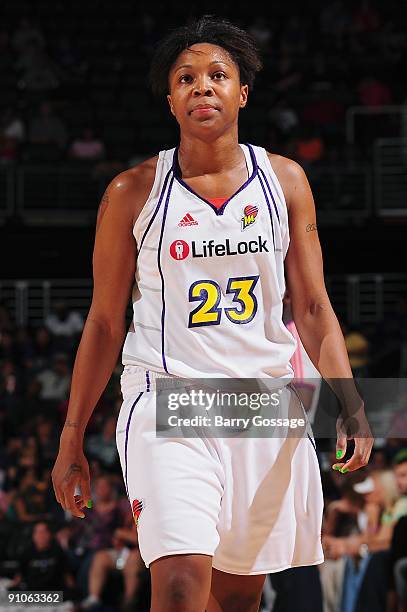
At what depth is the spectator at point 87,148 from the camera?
1282 centimetres

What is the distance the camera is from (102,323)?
10.8 ft

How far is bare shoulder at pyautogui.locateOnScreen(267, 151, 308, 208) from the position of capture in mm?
3357

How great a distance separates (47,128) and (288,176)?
10163mm

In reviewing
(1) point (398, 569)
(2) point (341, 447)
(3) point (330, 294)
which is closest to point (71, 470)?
(2) point (341, 447)

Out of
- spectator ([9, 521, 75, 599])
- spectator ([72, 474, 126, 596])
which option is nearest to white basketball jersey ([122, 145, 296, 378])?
spectator ([9, 521, 75, 599])

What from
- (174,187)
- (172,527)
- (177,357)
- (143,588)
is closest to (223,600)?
(172,527)

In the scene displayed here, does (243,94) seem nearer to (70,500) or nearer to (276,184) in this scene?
(276,184)

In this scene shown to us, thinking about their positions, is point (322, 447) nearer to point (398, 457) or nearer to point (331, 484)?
point (331, 484)

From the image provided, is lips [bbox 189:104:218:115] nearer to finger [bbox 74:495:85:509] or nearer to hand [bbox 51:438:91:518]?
hand [bbox 51:438:91:518]

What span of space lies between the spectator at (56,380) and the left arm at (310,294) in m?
7.25

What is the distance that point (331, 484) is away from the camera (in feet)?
24.5

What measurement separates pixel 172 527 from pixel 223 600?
Result: 50cm

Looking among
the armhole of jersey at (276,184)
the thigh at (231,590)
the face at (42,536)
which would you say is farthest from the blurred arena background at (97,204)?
the armhole of jersey at (276,184)

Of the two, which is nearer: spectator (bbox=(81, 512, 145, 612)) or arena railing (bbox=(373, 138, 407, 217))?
spectator (bbox=(81, 512, 145, 612))
